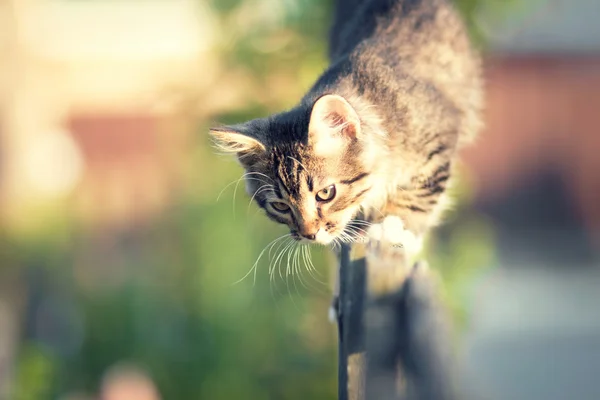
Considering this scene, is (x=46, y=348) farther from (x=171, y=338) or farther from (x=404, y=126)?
(x=404, y=126)

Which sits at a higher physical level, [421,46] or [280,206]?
[421,46]

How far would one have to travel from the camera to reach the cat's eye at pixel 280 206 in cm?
154

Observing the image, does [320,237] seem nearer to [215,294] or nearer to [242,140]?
[242,140]

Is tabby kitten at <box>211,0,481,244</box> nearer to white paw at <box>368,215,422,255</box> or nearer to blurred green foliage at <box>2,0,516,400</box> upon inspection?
white paw at <box>368,215,422,255</box>

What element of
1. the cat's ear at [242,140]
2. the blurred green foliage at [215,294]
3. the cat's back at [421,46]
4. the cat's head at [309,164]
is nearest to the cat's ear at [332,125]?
the cat's head at [309,164]

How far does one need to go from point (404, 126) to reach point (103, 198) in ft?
10.7

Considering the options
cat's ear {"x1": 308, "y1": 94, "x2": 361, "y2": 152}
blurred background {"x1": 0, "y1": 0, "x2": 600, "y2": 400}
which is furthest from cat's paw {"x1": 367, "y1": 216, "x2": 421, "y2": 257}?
blurred background {"x1": 0, "y1": 0, "x2": 600, "y2": 400}

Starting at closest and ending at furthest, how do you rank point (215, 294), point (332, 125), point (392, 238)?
point (332, 125) < point (392, 238) < point (215, 294)

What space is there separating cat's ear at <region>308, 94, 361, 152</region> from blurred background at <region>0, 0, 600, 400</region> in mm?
356

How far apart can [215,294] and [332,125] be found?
6.53 ft

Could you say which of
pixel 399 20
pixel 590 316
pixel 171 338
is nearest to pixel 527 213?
pixel 590 316

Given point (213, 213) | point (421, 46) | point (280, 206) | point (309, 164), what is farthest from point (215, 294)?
point (309, 164)

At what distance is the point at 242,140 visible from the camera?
149 centimetres

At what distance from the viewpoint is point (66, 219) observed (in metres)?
4.00
